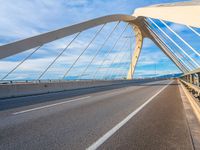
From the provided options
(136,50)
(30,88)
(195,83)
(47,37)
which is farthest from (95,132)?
(136,50)

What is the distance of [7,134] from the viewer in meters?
5.84

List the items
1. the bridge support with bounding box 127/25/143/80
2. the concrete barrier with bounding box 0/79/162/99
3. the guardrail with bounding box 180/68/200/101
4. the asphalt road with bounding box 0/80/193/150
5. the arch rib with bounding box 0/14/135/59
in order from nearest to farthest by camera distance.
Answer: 1. the asphalt road with bounding box 0/80/193/150
2. the guardrail with bounding box 180/68/200/101
3. the concrete barrier with bounding box 0/79/162/99
4. the arch rib with bounding box 0/14/135/59
5. the bridge support with bounding box 127/25/143/80

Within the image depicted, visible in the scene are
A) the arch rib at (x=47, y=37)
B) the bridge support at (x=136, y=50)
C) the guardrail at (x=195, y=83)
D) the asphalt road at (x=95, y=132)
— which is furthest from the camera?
the bridge support at (x=136, y=50)

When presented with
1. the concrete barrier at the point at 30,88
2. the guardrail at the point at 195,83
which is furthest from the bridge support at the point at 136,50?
the guardrail at the point at 195,83

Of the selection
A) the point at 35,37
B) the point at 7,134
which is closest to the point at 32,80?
the point at 35,37

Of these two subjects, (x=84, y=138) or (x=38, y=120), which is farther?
(x=38, y=120)

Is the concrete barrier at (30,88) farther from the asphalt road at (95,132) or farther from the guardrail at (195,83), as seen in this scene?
the guardrail at (195,83)

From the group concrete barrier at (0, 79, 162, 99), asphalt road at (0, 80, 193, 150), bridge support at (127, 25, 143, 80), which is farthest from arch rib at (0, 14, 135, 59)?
bridge support at (127, 25, 143, 80)

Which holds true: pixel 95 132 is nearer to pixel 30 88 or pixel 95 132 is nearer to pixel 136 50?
pixel 30 88

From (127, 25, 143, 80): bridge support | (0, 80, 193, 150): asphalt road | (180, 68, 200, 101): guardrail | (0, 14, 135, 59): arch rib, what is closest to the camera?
(0, 80, 193, 150): asphalt road

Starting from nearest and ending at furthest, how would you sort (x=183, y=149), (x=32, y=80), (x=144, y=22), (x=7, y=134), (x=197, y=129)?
(x=183, y=149) < (x=7, y=134) < (x=197, y=129) < (x=32, y=80) < (x=144, y=22)

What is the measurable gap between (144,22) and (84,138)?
41985mm

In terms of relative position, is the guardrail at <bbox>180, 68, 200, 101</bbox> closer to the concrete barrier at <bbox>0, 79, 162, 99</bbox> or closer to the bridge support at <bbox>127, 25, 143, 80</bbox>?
the concrete barrier at <bbox>0, 79, 162, 99</bbox>

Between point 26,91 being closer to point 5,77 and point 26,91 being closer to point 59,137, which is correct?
point 5,77
